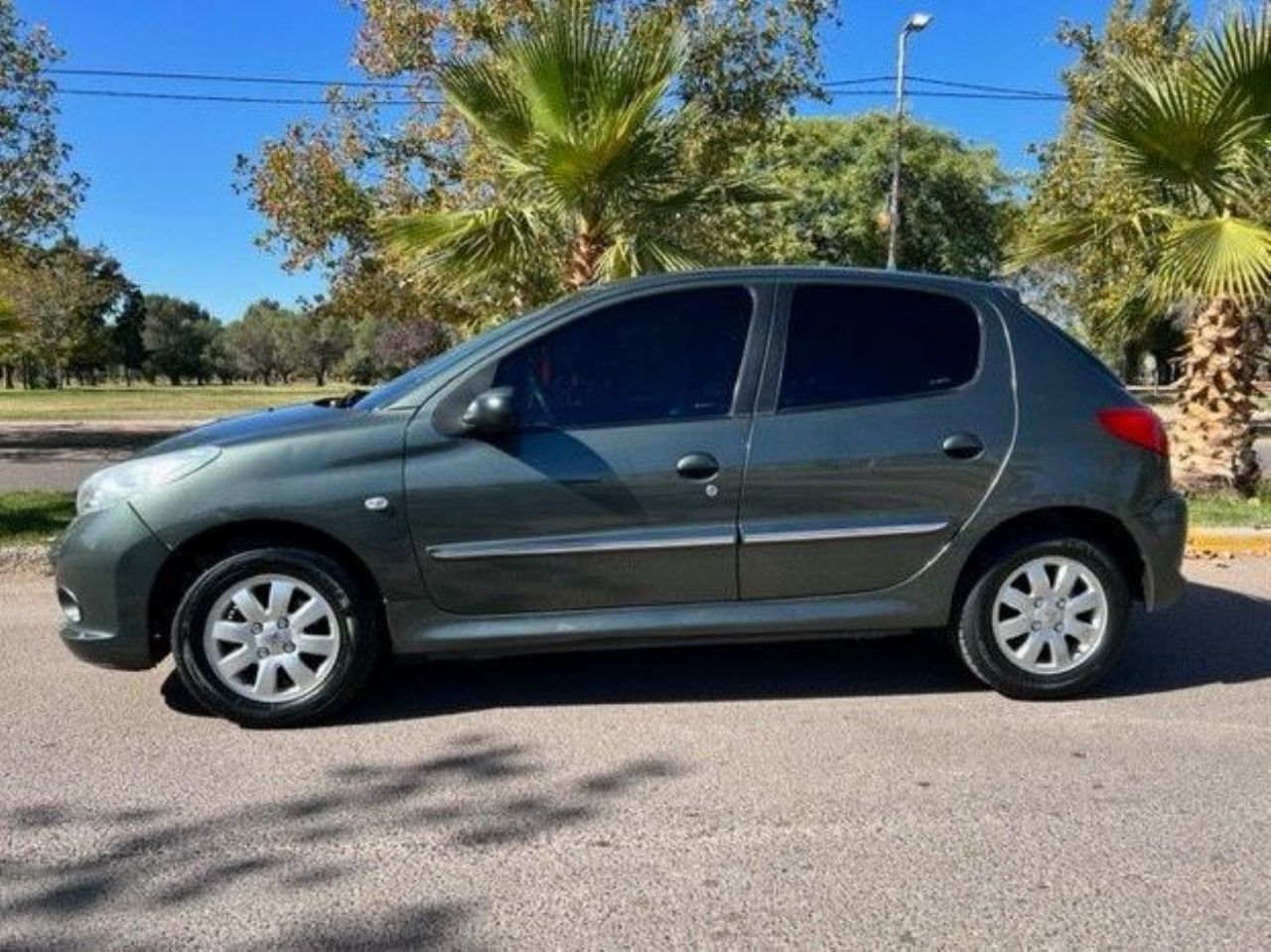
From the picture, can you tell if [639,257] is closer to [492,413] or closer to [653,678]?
[653,678]

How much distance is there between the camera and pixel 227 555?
14.6 ft

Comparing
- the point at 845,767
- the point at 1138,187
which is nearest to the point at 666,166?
the point at 1138,187

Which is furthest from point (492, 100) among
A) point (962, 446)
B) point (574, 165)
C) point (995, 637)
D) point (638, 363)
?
point (995, 637)

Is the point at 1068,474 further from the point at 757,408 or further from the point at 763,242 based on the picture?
the point at 763,242

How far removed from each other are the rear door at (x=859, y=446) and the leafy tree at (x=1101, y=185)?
537 cm

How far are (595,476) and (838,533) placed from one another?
0.99 m

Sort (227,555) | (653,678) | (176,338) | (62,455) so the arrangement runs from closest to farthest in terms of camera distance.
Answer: (227,555) → (653,678) → (62,455) → (176,338)

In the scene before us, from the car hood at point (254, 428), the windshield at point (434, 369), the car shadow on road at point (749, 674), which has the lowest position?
the car shadow on road at point (749, 674)

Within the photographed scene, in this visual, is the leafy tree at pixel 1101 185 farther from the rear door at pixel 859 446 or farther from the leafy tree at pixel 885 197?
the leafy tree at pixel 885 197

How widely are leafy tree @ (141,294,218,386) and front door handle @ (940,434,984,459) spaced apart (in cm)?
11064

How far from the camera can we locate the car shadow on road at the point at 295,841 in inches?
119

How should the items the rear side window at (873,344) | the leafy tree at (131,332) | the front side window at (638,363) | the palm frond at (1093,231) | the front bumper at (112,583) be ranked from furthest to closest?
the leafy tree at (131,332) < the palm frond at (1093,231) < the rear side window at (873,344) < the front side window at (638,363) < the front bumper at (112,583)

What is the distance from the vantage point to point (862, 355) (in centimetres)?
477

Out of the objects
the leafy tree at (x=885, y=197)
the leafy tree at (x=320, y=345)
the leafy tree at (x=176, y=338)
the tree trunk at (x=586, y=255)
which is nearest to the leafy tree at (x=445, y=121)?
the tree trunk at (x=586, y=255)
